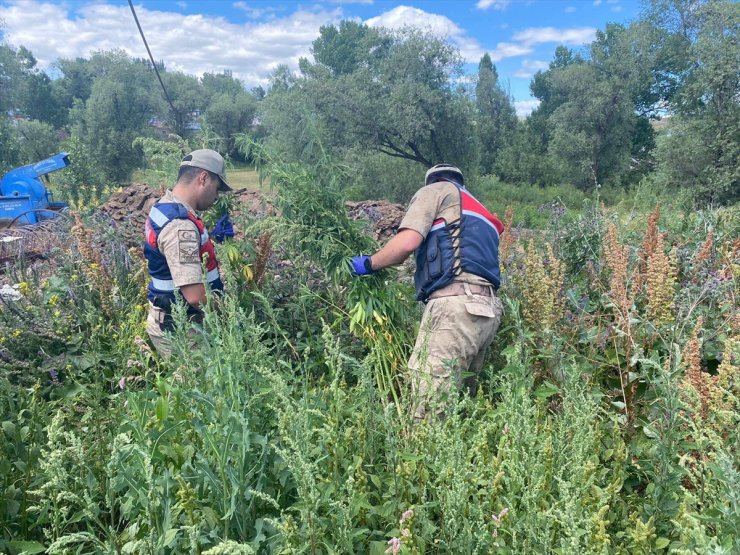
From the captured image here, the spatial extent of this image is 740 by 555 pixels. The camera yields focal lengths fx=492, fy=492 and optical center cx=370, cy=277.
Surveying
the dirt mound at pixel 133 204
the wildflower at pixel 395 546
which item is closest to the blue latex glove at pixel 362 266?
the wildflower at pixel 395 546

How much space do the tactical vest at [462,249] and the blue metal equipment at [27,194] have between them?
46.4 ft

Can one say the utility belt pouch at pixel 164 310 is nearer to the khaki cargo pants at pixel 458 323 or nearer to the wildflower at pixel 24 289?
the wildflower at pixel 24 289

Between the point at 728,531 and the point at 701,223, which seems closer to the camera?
the point at 728,531

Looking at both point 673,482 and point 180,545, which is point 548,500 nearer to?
point 673,482

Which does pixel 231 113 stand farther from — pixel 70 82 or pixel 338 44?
pixel 70 82

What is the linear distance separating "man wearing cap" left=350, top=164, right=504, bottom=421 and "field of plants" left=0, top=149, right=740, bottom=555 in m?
0.29

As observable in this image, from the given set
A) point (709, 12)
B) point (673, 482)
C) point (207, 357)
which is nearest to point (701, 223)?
point (673, 482)

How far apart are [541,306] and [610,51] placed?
35.0 metres

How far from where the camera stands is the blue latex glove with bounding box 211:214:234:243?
4.11 meters

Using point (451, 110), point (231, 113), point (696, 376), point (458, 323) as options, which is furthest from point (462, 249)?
point (231, 113)

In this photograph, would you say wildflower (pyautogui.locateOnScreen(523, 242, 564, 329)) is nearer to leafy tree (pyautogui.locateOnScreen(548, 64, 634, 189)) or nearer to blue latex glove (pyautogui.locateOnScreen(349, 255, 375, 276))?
blue latex glove (pyautogui.locateOnScreen(349, 255, 375, 276))

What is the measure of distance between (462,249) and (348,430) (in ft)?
5.78

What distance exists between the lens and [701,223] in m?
5.08

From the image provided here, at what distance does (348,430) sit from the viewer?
6.50 ft
